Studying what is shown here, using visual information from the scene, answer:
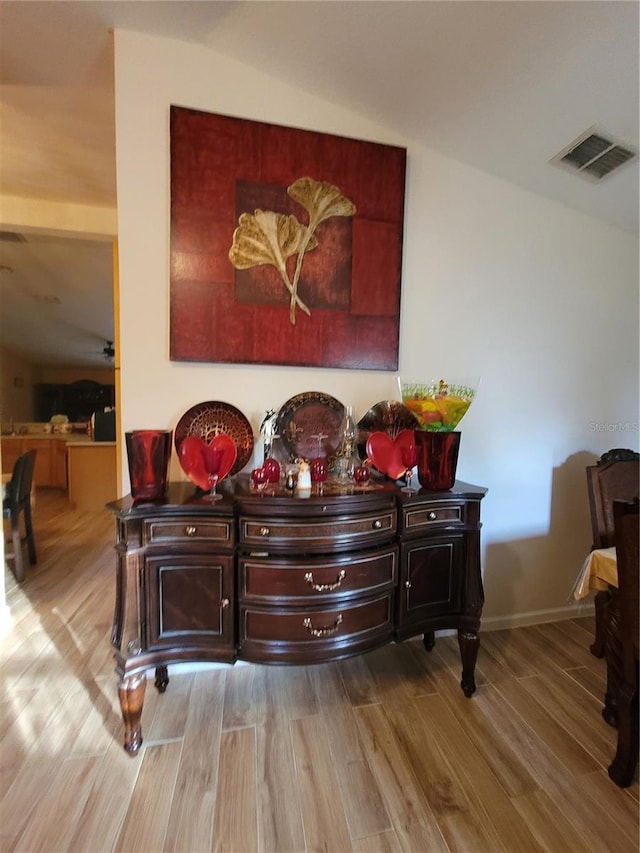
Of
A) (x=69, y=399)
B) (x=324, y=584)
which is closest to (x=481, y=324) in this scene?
(x=324, y=584)

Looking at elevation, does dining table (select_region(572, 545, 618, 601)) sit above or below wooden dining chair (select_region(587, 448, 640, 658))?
below

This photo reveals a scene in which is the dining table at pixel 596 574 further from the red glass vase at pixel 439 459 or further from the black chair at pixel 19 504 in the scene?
the black chair at pixel 19 504

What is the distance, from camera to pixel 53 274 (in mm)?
4238

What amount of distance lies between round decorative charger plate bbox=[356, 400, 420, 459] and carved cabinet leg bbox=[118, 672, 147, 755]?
1.28 metres

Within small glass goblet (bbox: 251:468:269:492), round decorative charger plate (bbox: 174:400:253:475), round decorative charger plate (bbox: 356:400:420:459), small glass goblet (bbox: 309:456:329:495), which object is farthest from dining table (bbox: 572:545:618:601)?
round decorative charger plate (bbox: 174:400:253:475)

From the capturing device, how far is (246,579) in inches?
53.9

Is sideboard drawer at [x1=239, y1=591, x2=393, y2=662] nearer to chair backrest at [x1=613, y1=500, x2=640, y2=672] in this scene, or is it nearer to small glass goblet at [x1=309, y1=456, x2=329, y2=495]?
small glass goblet at [x1=309, y1=456, x2=329, y2=495]

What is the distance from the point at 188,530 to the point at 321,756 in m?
0.98

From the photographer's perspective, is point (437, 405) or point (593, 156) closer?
point (437, 405)

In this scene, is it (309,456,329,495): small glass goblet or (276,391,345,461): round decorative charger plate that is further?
(276,391,345,461): round decorative charger plate

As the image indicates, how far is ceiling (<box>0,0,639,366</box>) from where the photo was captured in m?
1.37

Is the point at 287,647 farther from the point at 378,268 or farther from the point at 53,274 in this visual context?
Answer: the point at 53,274

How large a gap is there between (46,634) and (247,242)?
7.94 feet

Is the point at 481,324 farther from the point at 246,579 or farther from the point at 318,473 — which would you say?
the point at 246,579
